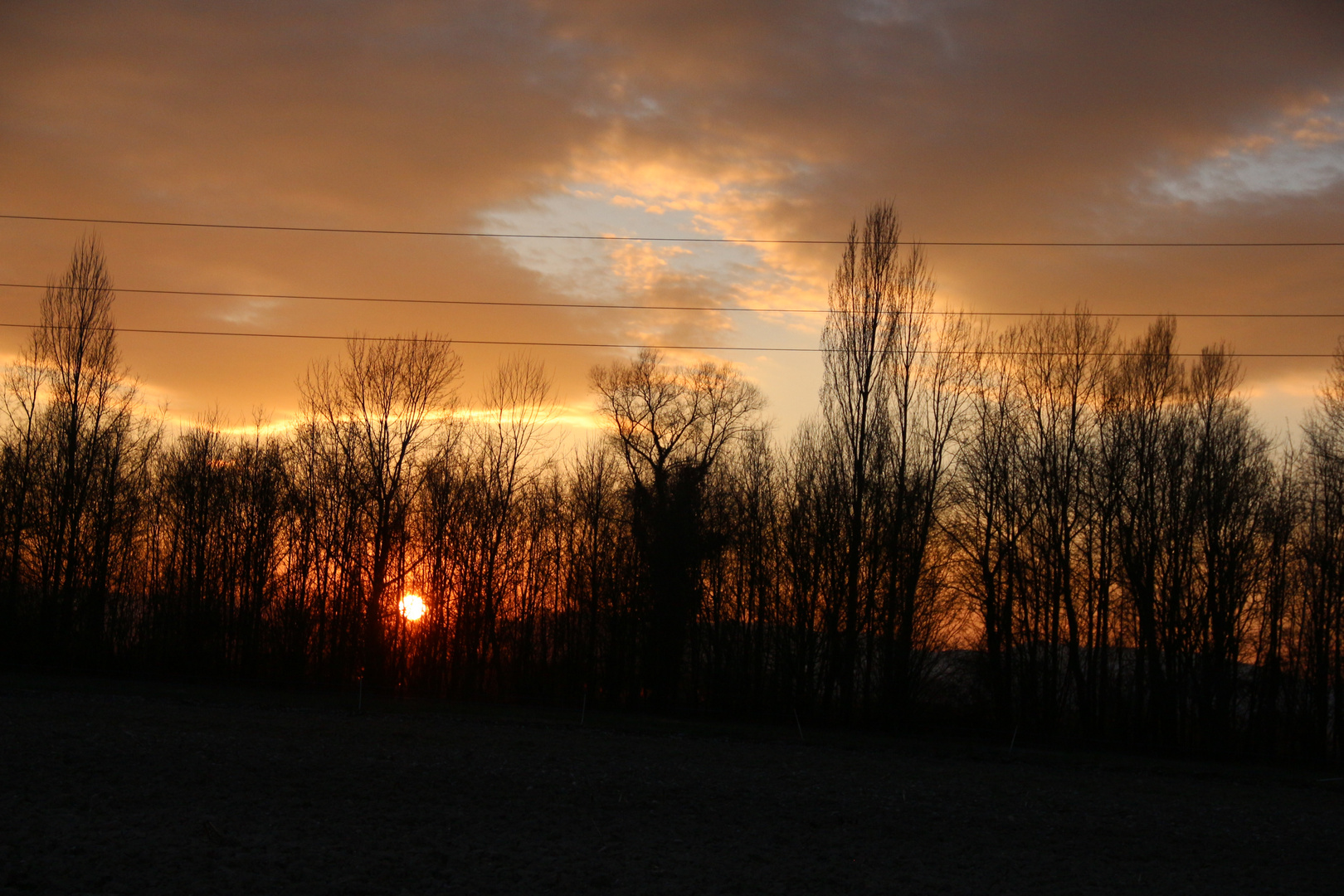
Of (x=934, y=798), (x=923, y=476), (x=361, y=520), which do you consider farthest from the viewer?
(x=361, y=520)

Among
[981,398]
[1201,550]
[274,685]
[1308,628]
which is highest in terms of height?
[981,398]

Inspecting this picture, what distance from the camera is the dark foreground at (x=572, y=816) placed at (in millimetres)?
9914

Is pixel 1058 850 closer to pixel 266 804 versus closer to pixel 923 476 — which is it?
pixel 266 804

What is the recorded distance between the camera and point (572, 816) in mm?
13344

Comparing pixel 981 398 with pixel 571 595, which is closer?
pixel 981 398

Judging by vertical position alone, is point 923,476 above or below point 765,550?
above

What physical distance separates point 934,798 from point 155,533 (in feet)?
134

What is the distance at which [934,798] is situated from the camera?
656 inches

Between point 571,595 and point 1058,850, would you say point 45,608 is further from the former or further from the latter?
point 1058,850

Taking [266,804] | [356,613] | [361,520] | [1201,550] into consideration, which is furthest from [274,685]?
[1201,550]

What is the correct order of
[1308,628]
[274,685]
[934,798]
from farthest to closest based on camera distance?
1. [1308,628]
2. [274,685]
3. [934,798]

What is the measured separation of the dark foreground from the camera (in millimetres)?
9914

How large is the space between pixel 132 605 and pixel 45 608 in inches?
195

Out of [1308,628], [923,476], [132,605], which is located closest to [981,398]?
[923,476]
